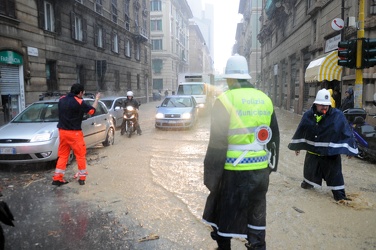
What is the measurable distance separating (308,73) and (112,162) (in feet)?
Answer: 39.5

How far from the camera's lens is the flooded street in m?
3.80

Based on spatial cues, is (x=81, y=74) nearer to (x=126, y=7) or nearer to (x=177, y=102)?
(x=177, y=102)

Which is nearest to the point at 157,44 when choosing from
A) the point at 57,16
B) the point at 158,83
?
the point at 158,83

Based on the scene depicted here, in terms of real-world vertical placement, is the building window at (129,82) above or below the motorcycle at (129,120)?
above

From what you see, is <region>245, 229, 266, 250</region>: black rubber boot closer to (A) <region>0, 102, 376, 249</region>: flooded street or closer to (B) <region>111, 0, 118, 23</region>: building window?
(A) <region>0, 102, 376, 249</region>: flooded street

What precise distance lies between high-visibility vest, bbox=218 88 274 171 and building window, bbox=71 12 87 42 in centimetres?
1965

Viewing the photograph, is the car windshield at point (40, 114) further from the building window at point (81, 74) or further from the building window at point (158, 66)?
the building window at point (158, 66)

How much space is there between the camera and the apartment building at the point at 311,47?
37.8 feet

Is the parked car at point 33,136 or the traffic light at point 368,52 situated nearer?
the parked car at point 33,136

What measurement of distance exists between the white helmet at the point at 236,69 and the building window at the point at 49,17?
56.8 ft

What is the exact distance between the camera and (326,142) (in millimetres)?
5066

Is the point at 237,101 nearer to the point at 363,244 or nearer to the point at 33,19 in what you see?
the point at 363,244

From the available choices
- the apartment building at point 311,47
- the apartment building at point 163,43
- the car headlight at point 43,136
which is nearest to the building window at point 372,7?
the apartment building at point 311,47

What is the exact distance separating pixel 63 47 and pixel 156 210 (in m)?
17.0
